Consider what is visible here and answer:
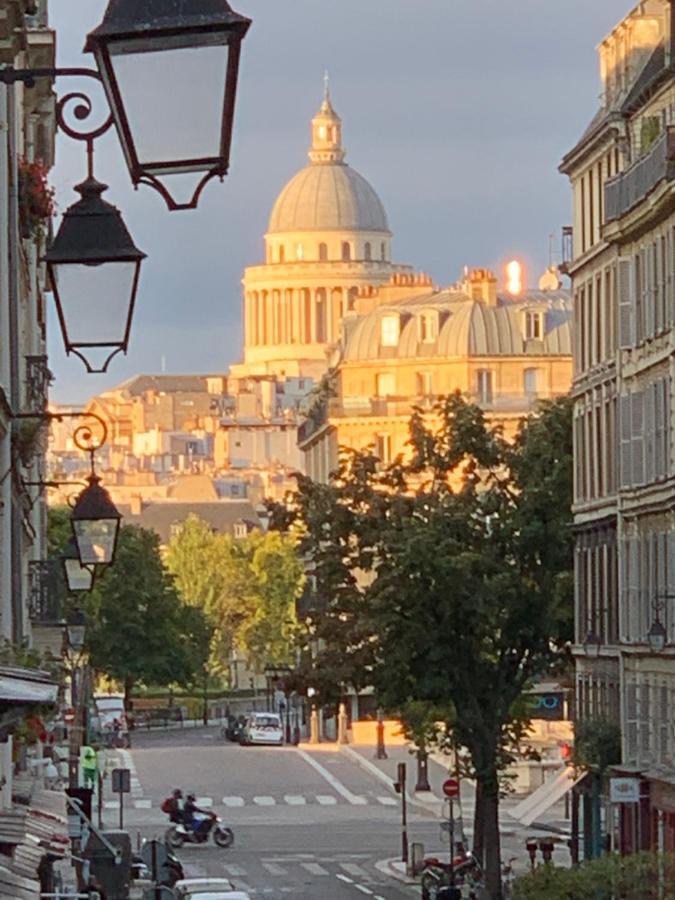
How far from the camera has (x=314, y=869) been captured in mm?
72750

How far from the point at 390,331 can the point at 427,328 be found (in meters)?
2.45

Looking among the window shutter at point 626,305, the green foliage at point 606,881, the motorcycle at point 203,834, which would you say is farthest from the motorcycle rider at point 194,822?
the green foliage at point 606,881

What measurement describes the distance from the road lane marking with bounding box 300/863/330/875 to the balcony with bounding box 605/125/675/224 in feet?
47.7

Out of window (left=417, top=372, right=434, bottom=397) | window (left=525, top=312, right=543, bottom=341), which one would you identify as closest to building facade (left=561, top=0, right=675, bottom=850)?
window (left=525, top=312, right=543, bottom=341)

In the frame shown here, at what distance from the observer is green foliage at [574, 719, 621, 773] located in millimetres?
65250

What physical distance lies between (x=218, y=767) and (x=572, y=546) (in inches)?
1583

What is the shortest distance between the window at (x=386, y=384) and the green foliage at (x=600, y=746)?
305ft

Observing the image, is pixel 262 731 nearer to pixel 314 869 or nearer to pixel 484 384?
pixel 484 384

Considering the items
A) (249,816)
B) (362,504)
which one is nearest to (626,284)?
(362,504)

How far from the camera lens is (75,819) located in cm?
5147

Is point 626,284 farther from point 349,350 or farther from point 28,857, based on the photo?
point 349,350

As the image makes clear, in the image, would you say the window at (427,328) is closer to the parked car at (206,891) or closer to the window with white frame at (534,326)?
the window with white frame at (534,326)

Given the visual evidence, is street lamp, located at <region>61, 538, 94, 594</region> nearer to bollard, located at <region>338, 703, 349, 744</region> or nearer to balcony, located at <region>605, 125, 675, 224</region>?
balcony, located at <region>605, 125, 675, 224</region>

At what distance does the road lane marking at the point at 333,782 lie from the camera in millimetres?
97625
